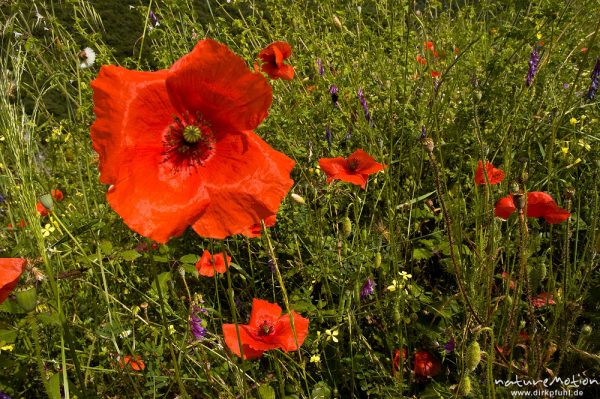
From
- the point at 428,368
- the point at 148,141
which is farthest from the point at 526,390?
the point at 148,141

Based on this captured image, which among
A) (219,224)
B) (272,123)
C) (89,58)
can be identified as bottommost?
(272,123)

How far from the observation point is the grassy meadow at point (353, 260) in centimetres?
137

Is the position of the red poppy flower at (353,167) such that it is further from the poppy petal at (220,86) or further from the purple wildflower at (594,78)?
the purple wildflower at (594,78)

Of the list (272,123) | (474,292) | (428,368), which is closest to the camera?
(474,292)

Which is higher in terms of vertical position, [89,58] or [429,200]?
[89,58]

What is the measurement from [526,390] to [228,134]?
1.20 meters

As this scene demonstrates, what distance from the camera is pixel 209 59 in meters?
1.06

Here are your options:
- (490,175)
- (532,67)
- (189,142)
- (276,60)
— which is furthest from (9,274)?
(532,67)

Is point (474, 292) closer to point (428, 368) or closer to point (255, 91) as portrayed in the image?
point (428, 368)

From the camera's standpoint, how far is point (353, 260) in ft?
6.35

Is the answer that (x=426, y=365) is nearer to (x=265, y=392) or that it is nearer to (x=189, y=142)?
(x=265, y=392)

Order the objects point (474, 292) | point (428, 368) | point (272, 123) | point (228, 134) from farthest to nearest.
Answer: point (272, 123)
point (428, 368)
point (474, 292)
point (228, 134)

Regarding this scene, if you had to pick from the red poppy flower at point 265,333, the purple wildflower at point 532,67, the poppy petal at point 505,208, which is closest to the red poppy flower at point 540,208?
the poppy petal at point 505,208

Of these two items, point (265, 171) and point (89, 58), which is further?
point (89, 58)
